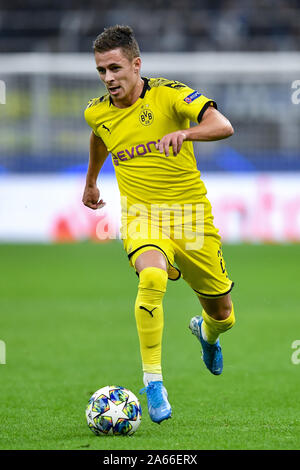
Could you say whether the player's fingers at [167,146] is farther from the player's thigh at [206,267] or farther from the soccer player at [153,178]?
the player's thigh at [206,267]

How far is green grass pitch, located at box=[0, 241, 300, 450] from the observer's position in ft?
16.1

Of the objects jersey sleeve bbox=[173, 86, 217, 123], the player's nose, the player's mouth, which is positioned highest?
the player's nose

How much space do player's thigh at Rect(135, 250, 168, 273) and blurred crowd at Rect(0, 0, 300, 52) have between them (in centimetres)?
1677

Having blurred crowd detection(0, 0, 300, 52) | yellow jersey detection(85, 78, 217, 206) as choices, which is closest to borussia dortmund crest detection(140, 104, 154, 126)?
yellow jersey detection(85, 78, 217, 206)

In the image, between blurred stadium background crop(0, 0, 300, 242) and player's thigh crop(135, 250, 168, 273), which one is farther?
blurred stadium background crop(0, 0, 300, 242)

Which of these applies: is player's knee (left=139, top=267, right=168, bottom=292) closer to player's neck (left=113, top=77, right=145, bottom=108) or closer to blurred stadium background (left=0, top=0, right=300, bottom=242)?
player's neck (left=113, top=77, right=145, bottom=108)

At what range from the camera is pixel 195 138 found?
16.3ft

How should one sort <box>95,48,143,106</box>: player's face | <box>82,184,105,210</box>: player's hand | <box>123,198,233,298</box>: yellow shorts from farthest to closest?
<box>82,184,105,210</box>: player's hand < <box>123,198,233,298</box>: yellow shorts < <box>95,48,143,106</box>: player's face

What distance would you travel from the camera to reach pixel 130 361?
26.0 feet

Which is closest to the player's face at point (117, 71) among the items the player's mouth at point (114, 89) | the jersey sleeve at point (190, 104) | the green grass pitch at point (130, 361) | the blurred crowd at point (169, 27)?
the player's mouth at point (114, 89)

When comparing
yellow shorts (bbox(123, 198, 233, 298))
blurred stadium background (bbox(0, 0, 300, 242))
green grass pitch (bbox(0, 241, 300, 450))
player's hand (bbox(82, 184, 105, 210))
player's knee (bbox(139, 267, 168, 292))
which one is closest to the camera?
green grass pitch (bbox(0, 241, 300, 450))

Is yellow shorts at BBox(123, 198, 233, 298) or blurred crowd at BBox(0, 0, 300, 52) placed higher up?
blurred crowd at BBox(0, 0, 300, 52)

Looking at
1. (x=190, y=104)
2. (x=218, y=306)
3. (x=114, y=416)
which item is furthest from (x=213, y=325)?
(x=190, y=104)

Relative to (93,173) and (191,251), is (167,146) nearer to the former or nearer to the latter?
(191,251)
